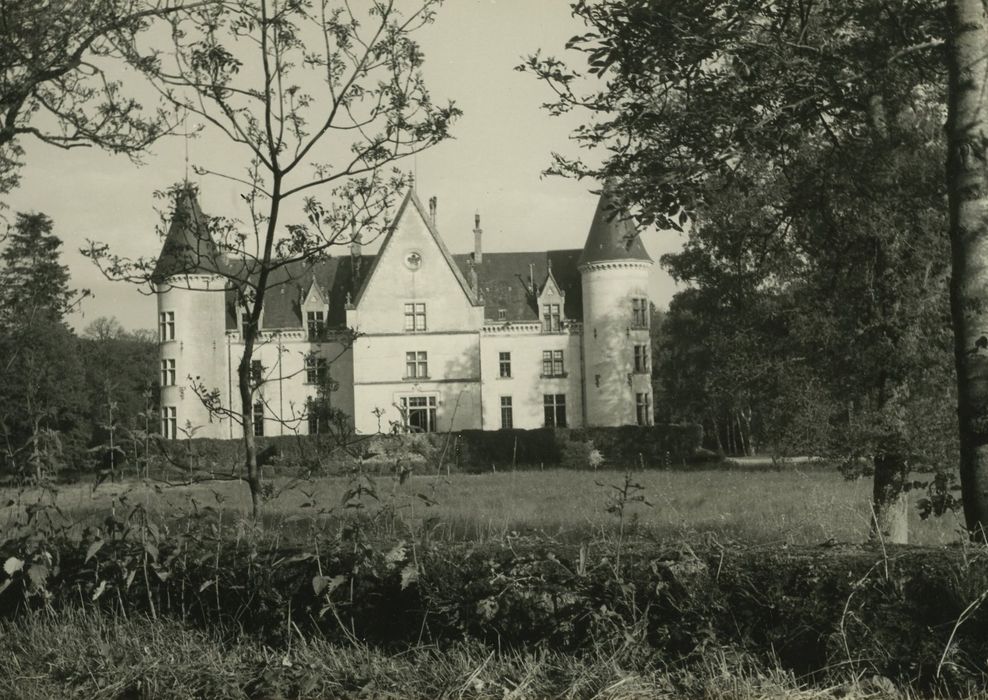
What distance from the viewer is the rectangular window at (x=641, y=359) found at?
45000 mm

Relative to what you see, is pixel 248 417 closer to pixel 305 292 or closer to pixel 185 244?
pixel 185 244

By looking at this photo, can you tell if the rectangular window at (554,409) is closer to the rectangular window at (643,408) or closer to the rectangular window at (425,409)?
the rectangular window at (643,408)

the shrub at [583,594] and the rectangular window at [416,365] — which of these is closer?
the shrub at [583,594]

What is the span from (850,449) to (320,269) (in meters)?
40.2

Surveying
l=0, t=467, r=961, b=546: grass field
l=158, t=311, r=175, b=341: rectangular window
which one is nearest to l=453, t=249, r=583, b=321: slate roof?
l=158, t=311, r=175, b=341: rectangular window

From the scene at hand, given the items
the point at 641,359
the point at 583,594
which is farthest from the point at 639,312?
the point at 583,594

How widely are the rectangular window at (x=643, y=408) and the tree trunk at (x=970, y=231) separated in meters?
39.6

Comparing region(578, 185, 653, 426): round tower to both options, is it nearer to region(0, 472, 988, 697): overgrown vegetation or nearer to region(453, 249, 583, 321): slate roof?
region(453, 249, 583, 321): slate roof

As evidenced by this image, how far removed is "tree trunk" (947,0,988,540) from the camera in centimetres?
490

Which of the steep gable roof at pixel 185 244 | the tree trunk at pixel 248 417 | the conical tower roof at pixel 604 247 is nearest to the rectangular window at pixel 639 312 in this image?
the conical tower roof at pixel 604 247

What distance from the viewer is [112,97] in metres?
8.73

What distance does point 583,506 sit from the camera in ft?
46.6

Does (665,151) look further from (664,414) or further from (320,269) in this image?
(664,414)

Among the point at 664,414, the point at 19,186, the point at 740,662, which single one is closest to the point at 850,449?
the point at 740,662
